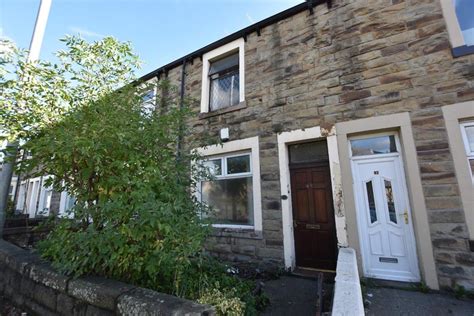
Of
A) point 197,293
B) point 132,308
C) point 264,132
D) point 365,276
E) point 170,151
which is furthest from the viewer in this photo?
point 264,132

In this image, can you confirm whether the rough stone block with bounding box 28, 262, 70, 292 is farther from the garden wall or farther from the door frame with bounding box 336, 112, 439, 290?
the door frame with bounding box 336, 112, 439, 290

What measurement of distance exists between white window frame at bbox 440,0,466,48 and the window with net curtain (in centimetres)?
398

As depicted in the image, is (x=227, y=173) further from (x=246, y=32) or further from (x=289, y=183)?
(x=246, y=32)

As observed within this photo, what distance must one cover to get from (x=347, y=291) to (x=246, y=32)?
5.73 m

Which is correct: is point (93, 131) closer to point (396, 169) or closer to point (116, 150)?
point (116, 150)

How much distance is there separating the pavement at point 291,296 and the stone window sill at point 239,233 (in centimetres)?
93

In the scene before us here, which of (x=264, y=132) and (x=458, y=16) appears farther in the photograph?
(x=264, y=132)

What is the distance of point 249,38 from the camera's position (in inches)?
227

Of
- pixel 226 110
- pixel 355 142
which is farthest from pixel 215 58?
pixel 355 142

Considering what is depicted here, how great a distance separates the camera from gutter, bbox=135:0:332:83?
4.95m

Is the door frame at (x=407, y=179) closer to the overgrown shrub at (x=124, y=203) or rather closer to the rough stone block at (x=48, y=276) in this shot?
the overgrown shrub at (x=124, y=203)

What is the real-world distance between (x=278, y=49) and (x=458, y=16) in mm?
3072

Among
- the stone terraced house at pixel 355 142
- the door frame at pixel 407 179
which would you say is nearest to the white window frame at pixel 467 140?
the stone terraced house at pixel 355 142

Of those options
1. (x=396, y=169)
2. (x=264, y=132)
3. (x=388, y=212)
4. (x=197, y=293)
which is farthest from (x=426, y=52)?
(x=197, y=293)
